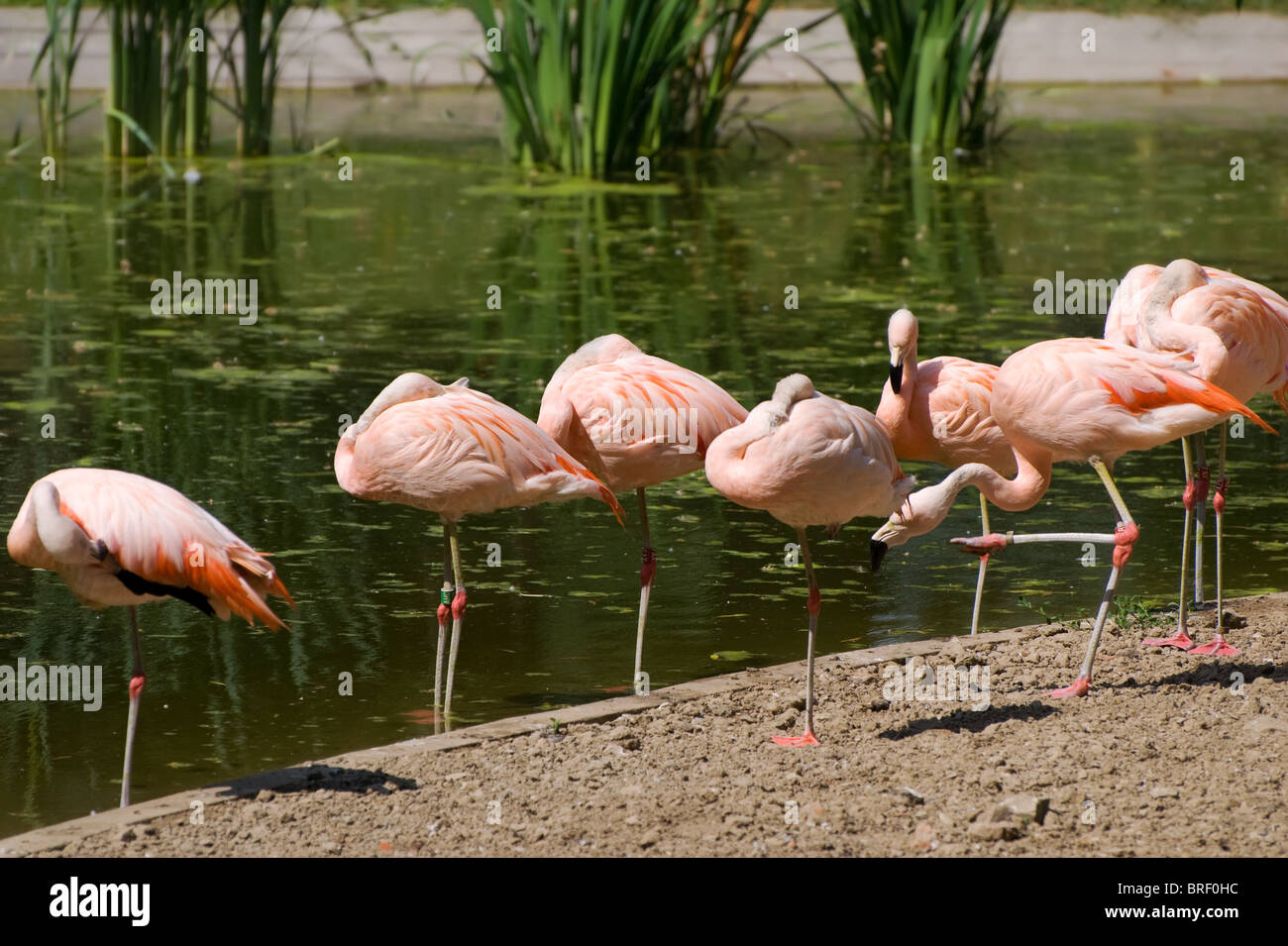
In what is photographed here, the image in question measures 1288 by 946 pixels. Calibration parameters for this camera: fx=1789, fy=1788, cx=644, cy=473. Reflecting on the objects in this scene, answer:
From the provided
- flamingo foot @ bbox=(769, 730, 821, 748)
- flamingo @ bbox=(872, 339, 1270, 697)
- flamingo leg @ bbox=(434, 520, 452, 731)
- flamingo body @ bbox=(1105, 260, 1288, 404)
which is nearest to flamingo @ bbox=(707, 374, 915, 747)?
flamingo foot @ bbox=(769, 730, 821, 748)

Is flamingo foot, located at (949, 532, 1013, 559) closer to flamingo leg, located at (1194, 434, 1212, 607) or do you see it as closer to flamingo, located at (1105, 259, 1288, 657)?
Answer: flamingo, located at (1105, 259, 1288, 657)

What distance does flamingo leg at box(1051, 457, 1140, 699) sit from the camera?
5.40 m

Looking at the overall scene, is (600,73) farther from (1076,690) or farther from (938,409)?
(1076,690)

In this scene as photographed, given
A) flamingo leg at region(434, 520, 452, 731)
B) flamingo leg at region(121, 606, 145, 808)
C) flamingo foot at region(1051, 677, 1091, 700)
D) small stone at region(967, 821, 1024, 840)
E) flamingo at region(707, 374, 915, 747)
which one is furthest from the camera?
flamingo leg at region(434, 520, 452, 731)

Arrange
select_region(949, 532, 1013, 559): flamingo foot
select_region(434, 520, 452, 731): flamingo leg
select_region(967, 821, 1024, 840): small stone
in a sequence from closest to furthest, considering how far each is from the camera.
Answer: select_region(967, 821, 1024, 840): small stone
select_region(949, 532, 1013, 559): flamingo foot
select_region(434, 520, 452, 731): flamingo leg

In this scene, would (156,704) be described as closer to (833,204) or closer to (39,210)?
(39,210)

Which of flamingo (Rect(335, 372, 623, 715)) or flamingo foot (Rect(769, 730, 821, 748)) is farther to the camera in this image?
flamingo (Rect(335, 372, 623, 715))

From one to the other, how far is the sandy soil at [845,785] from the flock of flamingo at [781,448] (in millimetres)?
258

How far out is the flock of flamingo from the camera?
4727 mm

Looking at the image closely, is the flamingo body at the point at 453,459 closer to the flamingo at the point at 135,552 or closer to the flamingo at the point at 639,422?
the flamingo at the point at 639,422

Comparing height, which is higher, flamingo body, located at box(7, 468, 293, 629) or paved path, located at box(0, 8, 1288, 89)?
paved path, located at box(0, 8, 1288, 89)

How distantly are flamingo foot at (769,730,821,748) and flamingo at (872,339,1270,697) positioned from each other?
626 mm

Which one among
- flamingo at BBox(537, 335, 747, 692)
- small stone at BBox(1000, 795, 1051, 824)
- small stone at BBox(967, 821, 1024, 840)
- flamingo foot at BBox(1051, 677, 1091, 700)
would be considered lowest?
small stone at BBox(967, 821, 1024, 840)
